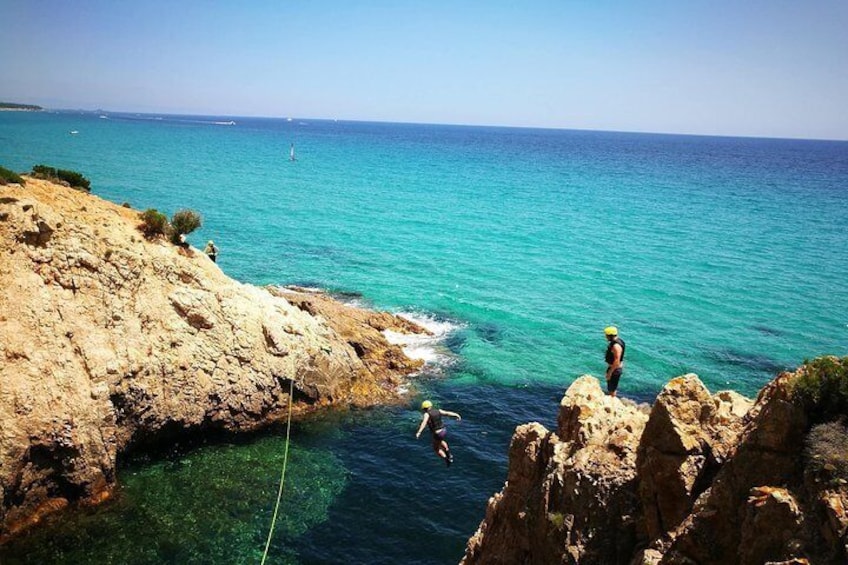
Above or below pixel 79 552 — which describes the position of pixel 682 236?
above

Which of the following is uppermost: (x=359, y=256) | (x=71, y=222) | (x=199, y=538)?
(x=71, y=222)

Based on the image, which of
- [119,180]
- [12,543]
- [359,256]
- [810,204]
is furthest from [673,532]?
[810,204]

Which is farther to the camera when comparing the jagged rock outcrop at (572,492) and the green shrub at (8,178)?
the green shrub at (8,178)

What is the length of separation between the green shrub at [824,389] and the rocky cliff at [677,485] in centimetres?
4

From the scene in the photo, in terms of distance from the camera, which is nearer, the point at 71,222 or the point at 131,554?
the point at 131,554

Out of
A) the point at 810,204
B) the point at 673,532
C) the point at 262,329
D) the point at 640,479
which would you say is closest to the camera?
the point at 673,532

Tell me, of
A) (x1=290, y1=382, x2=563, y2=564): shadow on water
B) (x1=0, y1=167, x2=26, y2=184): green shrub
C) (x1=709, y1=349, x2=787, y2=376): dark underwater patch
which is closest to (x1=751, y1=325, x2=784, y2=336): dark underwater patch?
(x1=709, y1=349, x2=787, y2=376): dark underwater patch

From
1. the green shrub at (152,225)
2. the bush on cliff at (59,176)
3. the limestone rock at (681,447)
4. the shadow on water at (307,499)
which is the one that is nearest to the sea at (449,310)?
the shadow on water at (307,499)

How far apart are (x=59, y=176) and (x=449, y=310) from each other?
26115mm

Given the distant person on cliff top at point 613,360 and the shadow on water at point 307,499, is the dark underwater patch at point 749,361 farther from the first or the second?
the distant person on cliff top at point 613,360

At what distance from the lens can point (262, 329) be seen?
2822 cm

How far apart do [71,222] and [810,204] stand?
10802cm

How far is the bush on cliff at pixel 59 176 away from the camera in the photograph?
29391 mm

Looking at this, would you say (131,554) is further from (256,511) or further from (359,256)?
(359,256)
